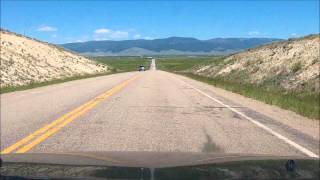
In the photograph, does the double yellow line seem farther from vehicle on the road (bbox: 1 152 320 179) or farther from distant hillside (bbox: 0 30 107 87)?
distant hillside (bbox: 0 30 107 87)

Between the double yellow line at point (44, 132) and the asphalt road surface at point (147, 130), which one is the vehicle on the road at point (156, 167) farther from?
the double yellow line at point (44, 132)

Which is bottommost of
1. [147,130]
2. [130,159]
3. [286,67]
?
[147,130]

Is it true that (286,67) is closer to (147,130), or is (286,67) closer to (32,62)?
(147,130)

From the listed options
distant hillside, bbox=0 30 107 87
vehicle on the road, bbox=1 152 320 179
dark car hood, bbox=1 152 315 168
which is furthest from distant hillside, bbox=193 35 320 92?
vehicle on the road, bbox=1 152 320 179

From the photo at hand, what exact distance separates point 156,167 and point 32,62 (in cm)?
6048

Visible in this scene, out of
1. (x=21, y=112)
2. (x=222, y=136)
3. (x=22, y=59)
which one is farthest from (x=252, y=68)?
(x=222, y=136)

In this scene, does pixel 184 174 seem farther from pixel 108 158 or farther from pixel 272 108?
pixel 272 108

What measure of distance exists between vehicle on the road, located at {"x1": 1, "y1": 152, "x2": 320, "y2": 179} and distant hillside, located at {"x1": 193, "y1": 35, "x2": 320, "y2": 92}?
80.5 ft

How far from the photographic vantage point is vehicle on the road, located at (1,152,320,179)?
4359mm

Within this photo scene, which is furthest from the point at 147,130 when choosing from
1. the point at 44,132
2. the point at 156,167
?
the point at 156,167

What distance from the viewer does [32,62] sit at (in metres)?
63.5

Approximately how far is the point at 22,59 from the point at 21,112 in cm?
4497

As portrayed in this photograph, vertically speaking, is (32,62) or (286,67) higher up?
(286,67)

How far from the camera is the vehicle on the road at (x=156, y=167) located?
172 inches
